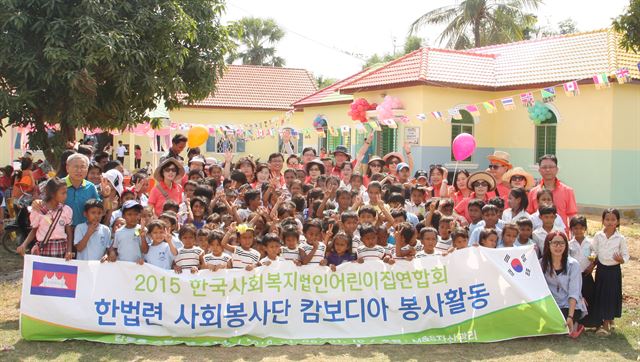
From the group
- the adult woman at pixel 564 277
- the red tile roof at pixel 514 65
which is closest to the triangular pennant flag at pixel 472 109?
the red tile roof at pixel 514 65

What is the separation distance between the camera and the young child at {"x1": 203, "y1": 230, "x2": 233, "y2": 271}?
18.7 feet

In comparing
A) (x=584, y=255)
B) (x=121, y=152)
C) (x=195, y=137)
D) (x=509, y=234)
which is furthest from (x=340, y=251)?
(x=121, y=152)

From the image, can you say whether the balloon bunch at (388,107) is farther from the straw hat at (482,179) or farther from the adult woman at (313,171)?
the straw hat at (482,179)

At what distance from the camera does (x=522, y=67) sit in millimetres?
17516

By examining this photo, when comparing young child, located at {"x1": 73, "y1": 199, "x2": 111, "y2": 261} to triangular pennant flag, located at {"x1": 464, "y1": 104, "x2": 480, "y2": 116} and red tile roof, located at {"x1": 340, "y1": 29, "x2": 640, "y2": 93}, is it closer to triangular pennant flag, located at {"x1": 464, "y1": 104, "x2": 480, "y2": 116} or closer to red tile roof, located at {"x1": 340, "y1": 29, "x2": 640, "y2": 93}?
triangular pennant flag, located at {"x1": 464, "y1": 104, "x2": 480, "y2": 116}

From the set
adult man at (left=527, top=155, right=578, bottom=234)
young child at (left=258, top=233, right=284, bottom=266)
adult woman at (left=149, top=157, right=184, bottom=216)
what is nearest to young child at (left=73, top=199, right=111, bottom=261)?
adult woman at (left=149, top=157, right=184, bottom=216)

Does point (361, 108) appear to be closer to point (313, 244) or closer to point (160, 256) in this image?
point (313, 244)

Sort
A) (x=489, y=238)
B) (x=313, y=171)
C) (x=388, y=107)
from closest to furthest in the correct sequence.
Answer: (x=489, y=238) < (x=313, y=171) < (x=388, y=107)

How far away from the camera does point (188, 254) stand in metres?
5.69

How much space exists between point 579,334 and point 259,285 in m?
2.86

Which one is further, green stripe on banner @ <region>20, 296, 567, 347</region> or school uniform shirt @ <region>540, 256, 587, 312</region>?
school uniform shirt @ <region>540, 256, 587, 312</region>

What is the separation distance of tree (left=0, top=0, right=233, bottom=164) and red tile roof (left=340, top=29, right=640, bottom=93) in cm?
848

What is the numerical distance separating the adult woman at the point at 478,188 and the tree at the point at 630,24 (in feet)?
13.5

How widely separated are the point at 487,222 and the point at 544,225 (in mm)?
514
